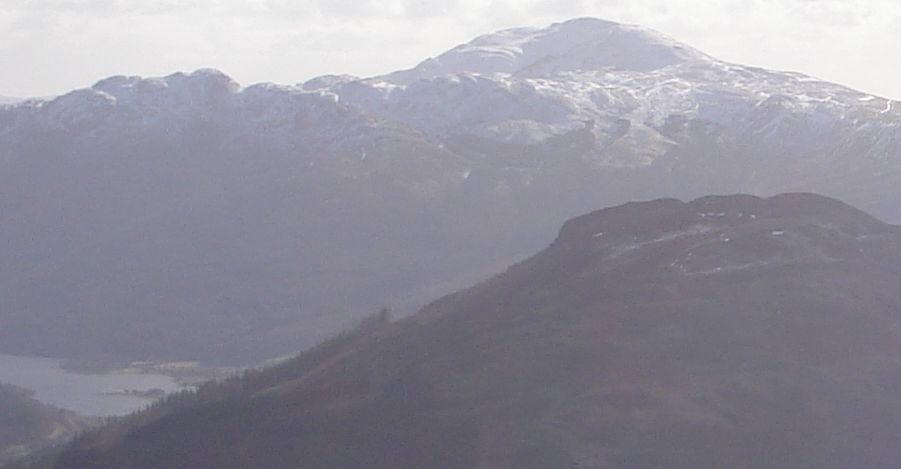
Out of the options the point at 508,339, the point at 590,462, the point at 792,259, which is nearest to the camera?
the point at 590,462

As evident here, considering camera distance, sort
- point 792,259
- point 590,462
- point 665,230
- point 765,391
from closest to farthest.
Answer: point 590,462 → point 765,391 → point 792,259 → point 665,230

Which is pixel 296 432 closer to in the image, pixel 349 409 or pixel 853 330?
pixel 349 409

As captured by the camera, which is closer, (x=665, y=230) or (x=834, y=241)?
(x=834, y=241)

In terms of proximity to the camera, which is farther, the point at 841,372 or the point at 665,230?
the point at 665,230

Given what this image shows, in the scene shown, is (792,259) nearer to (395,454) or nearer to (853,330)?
(853,330)

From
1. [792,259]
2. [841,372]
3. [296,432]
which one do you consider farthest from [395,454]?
[792,259]

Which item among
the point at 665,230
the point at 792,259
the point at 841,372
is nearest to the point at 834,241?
the point at 792,259
